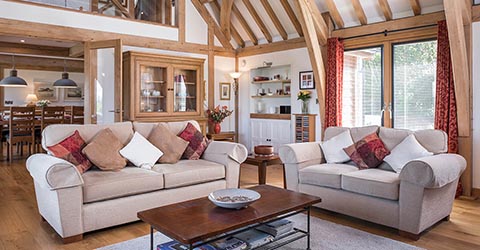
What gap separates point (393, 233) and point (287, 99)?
442cm

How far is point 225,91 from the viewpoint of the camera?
786 centimetres

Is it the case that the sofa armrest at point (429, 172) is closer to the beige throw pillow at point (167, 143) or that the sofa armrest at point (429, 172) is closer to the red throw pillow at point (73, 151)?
the beige throw pillow at point (167, 143)

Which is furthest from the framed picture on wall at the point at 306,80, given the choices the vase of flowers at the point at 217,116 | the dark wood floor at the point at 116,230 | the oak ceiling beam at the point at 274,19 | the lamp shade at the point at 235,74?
the dark wood floor at the point at 116,230

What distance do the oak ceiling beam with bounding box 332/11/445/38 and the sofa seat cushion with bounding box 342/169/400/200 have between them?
2.52 metres

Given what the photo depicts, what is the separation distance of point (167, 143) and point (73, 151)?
39.8 inches

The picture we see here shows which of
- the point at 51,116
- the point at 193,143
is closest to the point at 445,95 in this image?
the point at 193,143

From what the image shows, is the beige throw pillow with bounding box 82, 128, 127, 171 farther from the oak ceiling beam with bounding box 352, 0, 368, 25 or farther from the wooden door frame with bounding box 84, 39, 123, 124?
the oak ceiling beam with bounding box 352, 0, 368, 25

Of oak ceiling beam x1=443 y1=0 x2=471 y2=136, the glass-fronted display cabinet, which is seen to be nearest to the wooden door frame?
the glass-fronted display cabinet

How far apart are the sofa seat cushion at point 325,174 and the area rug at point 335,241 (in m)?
0.49

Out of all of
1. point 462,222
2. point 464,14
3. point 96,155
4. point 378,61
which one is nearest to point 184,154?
point 96,155

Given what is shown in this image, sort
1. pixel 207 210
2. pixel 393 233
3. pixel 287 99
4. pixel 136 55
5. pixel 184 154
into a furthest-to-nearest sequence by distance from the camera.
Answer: pixel 287 99 < pixel 136 55 < pixel 184 154 < pixel 393 233 < pixel 207 210

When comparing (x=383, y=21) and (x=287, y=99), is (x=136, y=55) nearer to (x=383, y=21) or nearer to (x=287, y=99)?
(x=287, y=99)

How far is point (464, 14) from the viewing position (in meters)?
4.33

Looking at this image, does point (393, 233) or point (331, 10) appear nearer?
point (393, 233)
